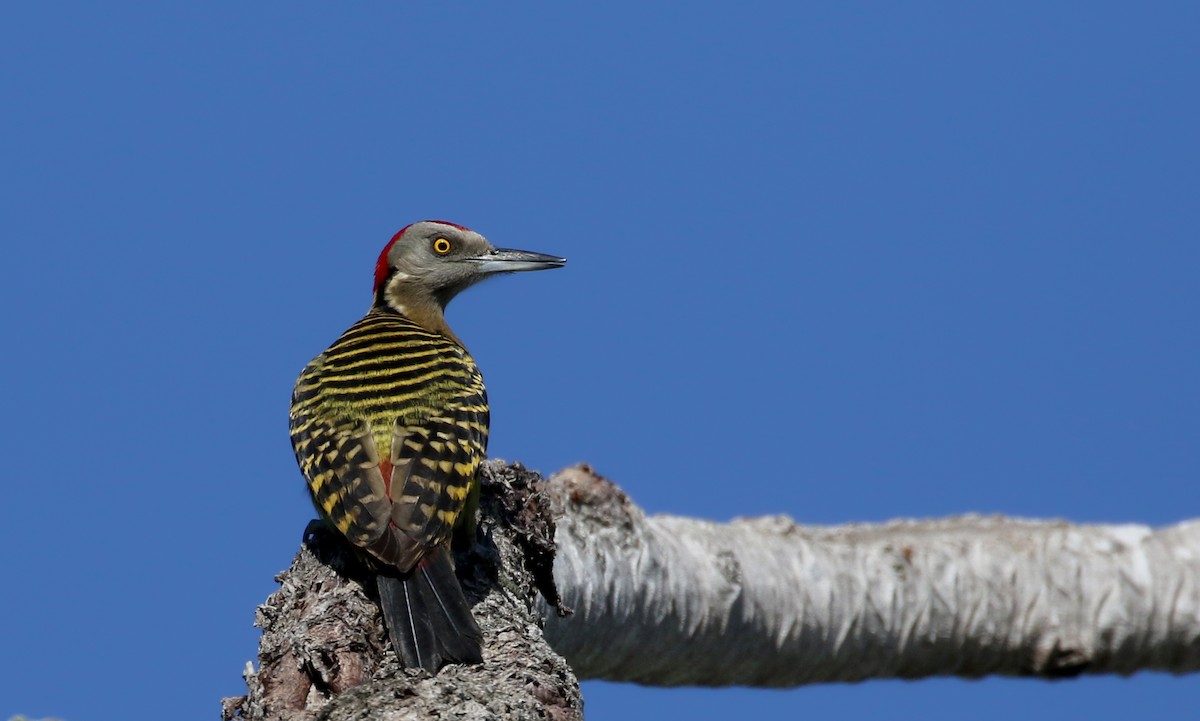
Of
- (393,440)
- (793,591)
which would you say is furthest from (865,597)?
(393,440)

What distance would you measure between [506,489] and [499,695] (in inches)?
77.1

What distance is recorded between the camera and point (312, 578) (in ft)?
17.3

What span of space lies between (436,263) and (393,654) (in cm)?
394

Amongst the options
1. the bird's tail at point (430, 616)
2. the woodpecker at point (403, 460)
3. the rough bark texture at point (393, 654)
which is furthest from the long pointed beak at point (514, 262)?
the bird's tail at point (430, 616)

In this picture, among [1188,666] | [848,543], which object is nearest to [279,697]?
[848,543]

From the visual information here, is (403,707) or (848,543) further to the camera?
(848,543)

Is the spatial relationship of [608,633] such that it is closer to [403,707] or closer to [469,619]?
[469,619]

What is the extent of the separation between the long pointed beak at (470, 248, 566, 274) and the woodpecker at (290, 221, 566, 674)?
28.9 inches

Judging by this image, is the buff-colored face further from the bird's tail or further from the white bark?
the bird's tail

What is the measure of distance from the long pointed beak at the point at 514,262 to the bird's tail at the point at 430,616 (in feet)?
10.8

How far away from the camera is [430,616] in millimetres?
4582

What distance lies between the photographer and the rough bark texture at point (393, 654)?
4.02 m

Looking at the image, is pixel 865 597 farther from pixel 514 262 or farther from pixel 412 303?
pixel 412 303

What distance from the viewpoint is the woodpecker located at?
4816mm
